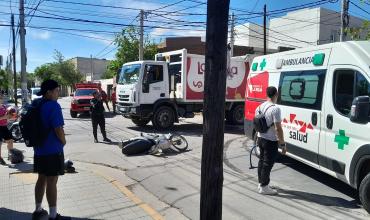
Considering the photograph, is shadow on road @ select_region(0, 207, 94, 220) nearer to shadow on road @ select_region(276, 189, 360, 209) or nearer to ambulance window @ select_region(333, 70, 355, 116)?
shadow on road @ select_region(276, 189, 360, 209)

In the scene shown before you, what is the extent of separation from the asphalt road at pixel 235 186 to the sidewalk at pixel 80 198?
37cm

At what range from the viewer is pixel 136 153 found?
10398 millimetres

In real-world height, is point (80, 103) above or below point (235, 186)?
above

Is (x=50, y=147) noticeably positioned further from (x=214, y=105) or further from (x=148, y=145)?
(x=148, y=145)

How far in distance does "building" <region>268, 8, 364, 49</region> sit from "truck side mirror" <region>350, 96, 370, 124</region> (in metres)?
43.4

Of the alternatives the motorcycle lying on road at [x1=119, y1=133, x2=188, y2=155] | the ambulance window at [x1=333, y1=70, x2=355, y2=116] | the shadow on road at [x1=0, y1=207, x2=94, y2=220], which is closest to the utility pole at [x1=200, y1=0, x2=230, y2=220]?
the shadow on road at [x1=0, y1=207, x2=94, y2=220]

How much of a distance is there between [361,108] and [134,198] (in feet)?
11.8

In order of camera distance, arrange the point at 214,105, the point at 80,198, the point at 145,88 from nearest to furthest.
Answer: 1. the point at 214,105
2. the point at 80,198
3. the point at 145,88

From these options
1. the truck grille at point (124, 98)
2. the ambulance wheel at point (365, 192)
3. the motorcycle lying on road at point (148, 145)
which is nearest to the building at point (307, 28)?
the truck grille at point (124, 98)

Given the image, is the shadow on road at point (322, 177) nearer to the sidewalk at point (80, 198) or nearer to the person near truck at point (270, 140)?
the person near truck at point (270, 140)

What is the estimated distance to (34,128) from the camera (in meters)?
4.94

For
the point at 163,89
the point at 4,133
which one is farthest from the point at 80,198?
the point at 163,89

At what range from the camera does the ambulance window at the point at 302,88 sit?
7.02m

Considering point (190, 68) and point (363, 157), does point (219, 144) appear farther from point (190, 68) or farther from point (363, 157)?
point (190, 68)
